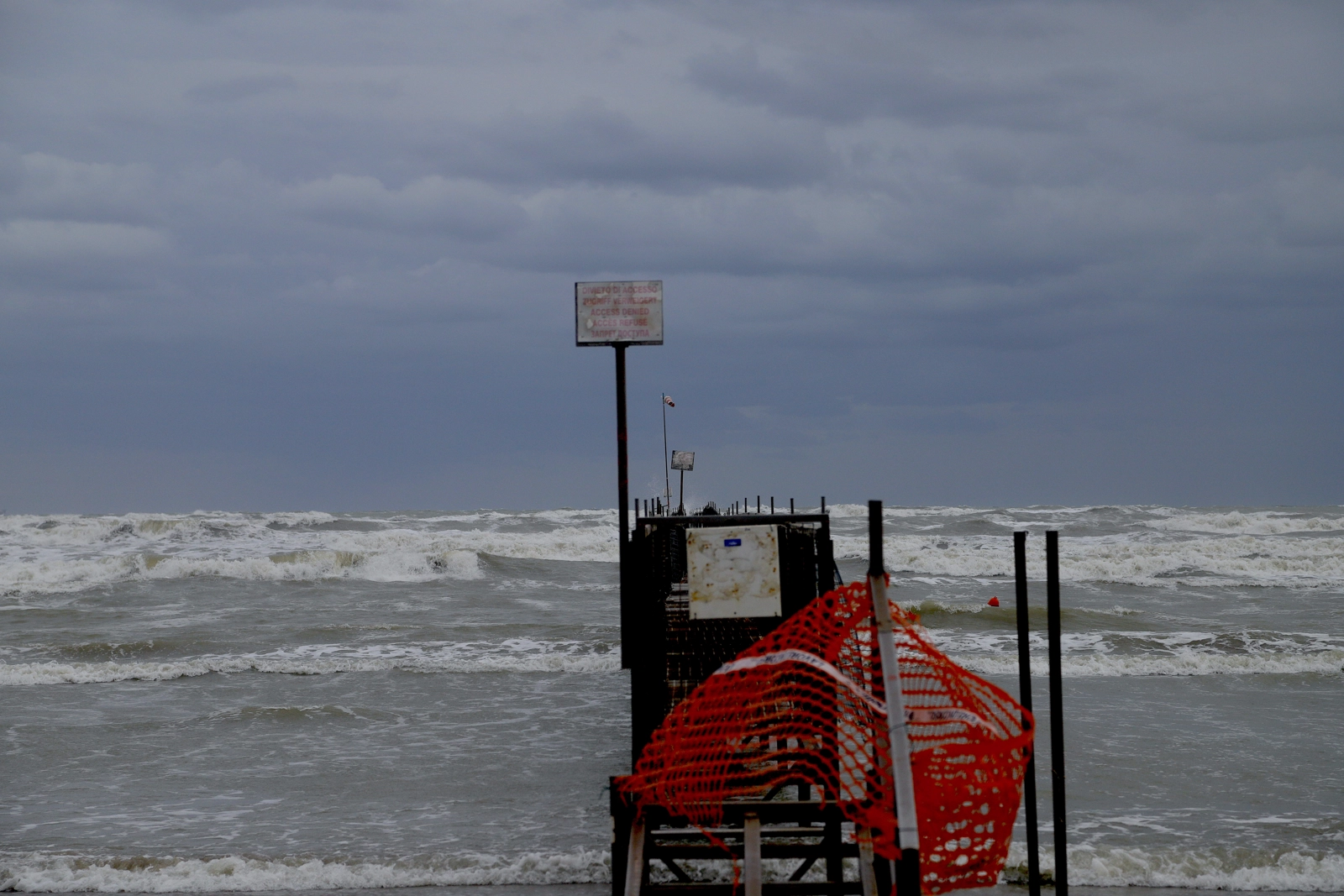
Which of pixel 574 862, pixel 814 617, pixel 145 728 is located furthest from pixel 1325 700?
pixel 145 728

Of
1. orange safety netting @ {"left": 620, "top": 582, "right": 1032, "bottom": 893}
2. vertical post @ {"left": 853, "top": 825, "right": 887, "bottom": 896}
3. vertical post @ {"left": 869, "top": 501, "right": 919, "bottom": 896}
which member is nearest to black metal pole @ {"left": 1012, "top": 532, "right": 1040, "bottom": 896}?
orange safety netting @ {"left": 620, "top": 582, "right": 1032, "bottom": 893}

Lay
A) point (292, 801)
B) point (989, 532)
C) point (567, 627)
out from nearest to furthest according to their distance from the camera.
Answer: point (292, 801), point (567, 627), point (989, 532)

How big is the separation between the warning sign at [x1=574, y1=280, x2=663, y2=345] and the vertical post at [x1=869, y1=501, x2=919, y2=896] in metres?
8.23

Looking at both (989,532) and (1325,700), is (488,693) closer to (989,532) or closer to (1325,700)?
(1325,700)

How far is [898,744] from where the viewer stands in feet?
11.7

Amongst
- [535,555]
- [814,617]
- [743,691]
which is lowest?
[535,555]

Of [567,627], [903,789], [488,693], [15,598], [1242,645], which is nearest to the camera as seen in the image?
[903,789]

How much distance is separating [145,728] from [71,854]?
5035 mm

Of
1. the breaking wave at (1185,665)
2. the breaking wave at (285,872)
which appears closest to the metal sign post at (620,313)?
the breaking wave at (285,872)

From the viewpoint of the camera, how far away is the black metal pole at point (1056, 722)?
223 inches

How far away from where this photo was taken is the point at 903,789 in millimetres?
3416

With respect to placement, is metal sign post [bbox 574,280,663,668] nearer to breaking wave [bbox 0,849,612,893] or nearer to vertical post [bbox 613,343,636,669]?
vertical post [bbox 613,343,636,669]

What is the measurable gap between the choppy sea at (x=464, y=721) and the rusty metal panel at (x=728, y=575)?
3.04 metres

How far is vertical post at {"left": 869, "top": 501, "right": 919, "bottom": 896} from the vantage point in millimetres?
3363
